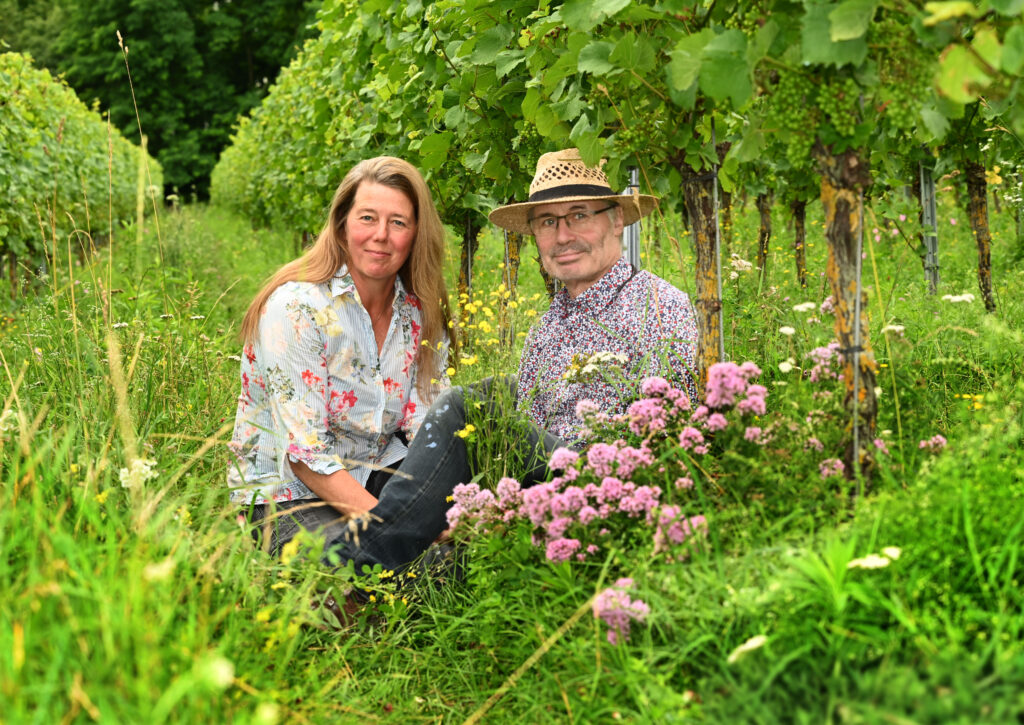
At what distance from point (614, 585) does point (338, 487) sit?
1.41 metres

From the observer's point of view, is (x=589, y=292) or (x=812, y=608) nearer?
(x=812, y=608)

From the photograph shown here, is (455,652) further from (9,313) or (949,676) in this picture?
(9,313)

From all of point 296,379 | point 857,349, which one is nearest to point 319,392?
point 296,379

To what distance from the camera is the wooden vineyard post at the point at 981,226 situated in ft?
16.9

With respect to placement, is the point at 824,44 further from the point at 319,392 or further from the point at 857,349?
the point at 319,392

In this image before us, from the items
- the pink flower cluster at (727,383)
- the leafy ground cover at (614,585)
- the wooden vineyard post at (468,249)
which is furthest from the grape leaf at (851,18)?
the wooden vineyard post at (468,249)

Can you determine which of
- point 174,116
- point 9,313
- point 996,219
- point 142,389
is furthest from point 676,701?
point 174,116

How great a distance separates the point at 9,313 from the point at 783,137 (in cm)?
571

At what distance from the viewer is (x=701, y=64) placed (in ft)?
7.43

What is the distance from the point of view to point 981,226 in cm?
552

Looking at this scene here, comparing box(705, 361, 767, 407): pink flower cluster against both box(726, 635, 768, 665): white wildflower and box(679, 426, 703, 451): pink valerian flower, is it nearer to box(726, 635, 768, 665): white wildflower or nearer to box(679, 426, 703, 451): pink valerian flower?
box(679, 426, 703, 451): pink valerian flower

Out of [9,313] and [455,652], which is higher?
[9,313]

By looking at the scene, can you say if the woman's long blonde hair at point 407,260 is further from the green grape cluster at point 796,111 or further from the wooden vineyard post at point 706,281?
the green grape cluster at point 796,111

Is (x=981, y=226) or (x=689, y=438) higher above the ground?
(x=981, y=226)
